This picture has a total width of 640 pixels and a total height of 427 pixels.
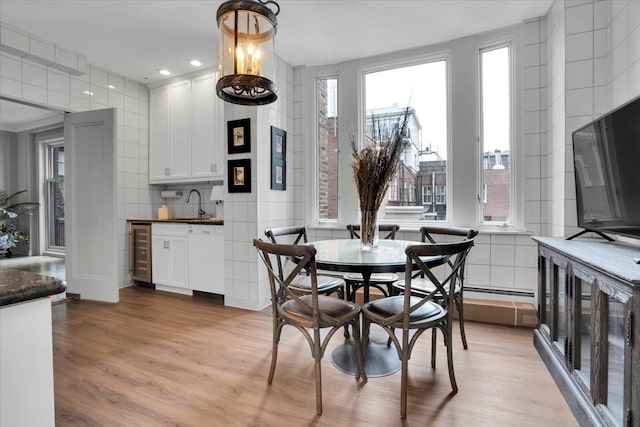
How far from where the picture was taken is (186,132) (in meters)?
4.05

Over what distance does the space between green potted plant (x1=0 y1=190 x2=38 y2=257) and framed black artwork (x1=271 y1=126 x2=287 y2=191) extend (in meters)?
5.24

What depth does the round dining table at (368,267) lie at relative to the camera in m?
1.75

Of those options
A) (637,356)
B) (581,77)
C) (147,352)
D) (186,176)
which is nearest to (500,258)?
(581,77)

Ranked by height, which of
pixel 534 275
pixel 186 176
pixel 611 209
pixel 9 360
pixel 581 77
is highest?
pixel 581 77

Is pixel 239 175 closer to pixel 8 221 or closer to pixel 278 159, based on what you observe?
pixel 278 159

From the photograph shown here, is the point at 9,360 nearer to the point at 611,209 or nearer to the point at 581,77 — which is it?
the point at 611,209

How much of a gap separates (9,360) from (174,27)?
3.06m

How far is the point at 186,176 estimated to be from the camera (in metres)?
4.06

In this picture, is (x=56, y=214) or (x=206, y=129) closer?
(x=206, y=129)

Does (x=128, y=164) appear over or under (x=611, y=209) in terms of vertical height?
over

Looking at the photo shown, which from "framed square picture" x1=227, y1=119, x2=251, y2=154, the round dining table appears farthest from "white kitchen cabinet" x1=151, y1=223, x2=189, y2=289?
the round dining table

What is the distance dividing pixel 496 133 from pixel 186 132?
349 centimetres

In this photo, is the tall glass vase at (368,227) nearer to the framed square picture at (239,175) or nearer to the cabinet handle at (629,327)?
the cabinet handle at (629,327)

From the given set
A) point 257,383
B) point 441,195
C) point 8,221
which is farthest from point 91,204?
point 8,221
